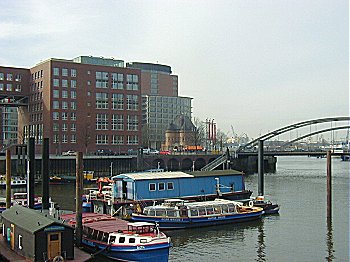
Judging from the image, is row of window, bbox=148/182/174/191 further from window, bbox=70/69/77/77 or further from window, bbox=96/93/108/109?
window, bbox=96/93/108/109

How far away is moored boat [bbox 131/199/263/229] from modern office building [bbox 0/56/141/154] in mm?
75096

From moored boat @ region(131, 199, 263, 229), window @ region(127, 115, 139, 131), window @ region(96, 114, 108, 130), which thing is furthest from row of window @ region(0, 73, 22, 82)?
moored boat @ region(131, 199, 263, 229)

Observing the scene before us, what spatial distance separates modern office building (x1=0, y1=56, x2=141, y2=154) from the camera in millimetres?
116500

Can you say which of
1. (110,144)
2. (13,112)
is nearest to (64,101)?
(110,144)

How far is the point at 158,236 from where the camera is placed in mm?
33562

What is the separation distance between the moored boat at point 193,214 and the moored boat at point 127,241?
7.66 metres

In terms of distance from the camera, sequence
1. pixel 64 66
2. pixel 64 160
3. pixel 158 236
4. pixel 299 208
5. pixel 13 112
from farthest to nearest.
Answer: pixel 13 112
pixel 64 66
pixel 64 160
pixel 299 208
pixel 158 236

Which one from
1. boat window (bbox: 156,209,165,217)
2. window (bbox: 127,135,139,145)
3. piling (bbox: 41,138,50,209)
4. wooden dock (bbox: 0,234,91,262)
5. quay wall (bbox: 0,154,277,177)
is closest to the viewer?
wooden dock (bbox: 0,234,91,262)

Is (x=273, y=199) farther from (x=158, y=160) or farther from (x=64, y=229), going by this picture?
(x=158, y=160)

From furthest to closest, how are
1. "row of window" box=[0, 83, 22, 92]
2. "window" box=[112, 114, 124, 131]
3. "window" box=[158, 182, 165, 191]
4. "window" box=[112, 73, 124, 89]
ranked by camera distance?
"window" box=[112, 73, 124, 89] < "window" box=[112, 114, 124, 131] < "row of window" box=[0, 83, 22, 92] < "window" box=[158, 182, 165, 191]

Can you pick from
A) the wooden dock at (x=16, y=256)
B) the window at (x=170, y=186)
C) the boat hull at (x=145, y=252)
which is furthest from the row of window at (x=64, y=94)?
the boat hull at (x=145, y=252)

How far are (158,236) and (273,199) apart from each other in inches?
1463

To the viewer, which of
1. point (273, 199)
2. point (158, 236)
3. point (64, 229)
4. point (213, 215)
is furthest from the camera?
point (273, 199)

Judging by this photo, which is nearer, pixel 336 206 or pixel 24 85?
pixel 336 206
